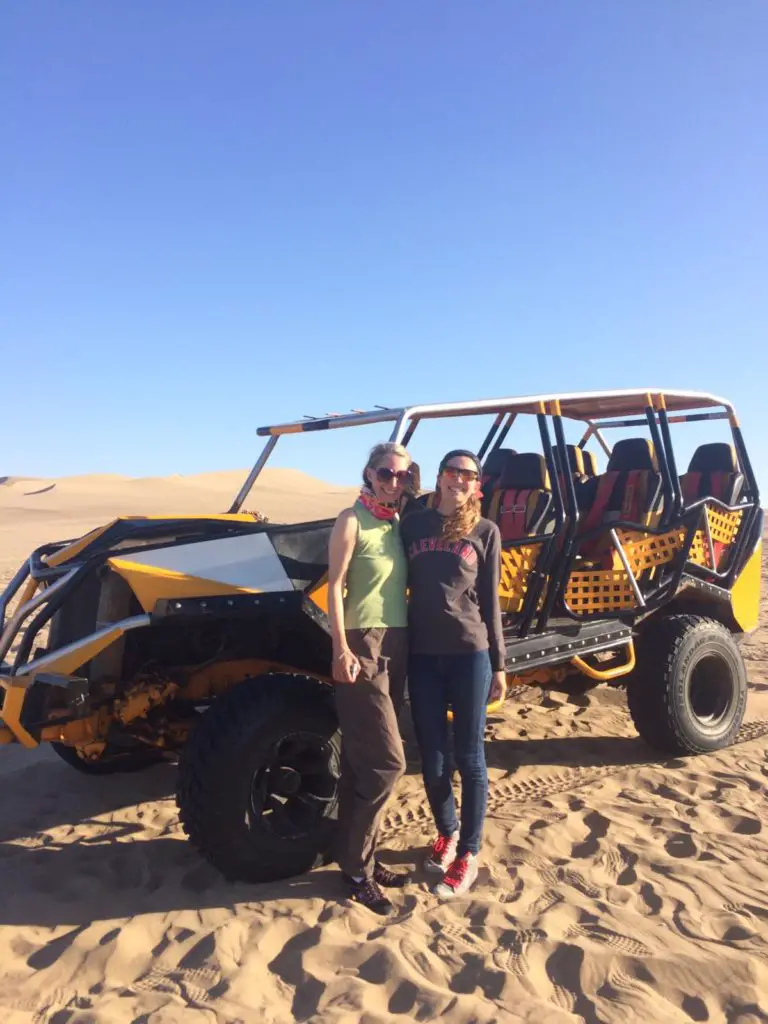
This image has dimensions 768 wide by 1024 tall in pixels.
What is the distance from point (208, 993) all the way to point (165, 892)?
77 cm

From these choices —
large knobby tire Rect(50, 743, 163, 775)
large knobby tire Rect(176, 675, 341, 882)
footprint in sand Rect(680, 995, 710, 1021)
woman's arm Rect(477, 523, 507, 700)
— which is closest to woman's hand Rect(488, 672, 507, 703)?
woman's arm Rect(477, 523, 507, 700)

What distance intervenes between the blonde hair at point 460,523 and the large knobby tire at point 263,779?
3.02ft

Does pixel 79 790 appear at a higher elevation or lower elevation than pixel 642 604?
lower

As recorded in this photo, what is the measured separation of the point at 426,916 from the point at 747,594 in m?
3.90

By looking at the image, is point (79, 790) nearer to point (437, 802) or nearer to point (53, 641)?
point (53, 641)

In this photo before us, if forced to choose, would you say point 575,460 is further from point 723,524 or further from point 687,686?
point 687,686

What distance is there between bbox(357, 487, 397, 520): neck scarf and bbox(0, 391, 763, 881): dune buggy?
0.99 ft

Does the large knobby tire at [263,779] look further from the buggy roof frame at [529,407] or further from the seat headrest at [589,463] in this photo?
the seat headrest at [589,463]

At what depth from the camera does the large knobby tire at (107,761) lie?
15.6 ft

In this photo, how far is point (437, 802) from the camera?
3447 millimetres

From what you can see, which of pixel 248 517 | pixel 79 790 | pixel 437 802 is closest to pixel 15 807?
pixel 79 790

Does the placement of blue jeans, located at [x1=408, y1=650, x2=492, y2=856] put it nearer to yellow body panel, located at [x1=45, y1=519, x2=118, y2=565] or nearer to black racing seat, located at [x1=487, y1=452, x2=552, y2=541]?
yellow body panel, located at [x1=45, y1=519, x2=118, y2=565]

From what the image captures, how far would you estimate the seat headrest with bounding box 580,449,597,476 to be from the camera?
6501 mm

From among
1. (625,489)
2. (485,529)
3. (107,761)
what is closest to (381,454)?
(485,529)
